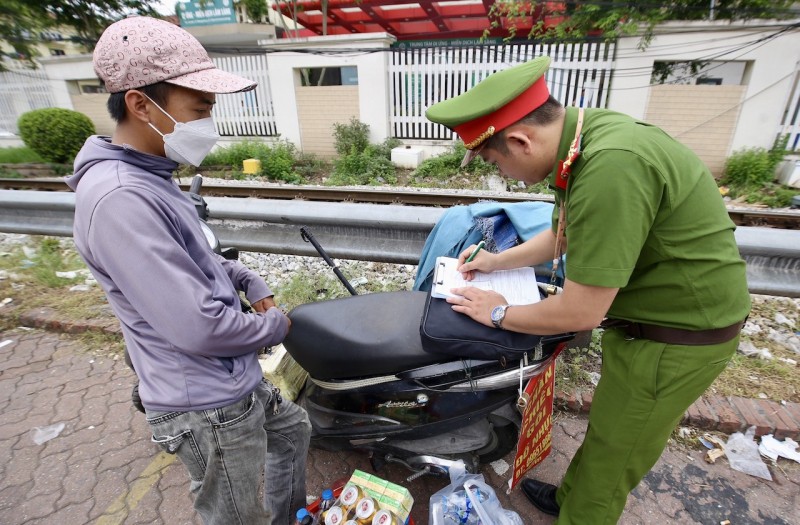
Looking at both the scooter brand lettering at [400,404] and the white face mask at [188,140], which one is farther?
the scooter brand lettering at [400,404]

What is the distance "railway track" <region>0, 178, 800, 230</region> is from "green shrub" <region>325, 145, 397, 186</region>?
7.29 feet

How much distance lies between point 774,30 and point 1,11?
61.5 feet

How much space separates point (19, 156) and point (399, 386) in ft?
50.4

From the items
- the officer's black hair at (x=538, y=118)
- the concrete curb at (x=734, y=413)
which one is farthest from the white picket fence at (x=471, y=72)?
the officer's black hair at (x=538, y=118)

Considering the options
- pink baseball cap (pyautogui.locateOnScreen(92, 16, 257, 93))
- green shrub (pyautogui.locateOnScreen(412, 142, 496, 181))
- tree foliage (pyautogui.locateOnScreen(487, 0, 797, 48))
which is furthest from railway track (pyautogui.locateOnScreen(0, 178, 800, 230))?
pink baseball cap (pyautogui.locateOnScreen(92, 16, 257, 93))

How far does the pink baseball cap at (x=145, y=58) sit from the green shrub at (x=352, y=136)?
411 inches

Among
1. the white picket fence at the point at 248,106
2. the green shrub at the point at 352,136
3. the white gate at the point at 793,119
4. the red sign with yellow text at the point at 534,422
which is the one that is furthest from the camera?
the white picket fence at the point at 248,106

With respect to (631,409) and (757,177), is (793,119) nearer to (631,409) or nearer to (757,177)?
(757,177)

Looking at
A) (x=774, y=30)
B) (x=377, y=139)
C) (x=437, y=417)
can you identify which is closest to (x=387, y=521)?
(x=437, y=417)

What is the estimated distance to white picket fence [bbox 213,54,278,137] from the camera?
1217cm

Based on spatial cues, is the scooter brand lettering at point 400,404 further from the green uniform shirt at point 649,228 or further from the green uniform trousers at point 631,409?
the green uniform shirt at point 649,228

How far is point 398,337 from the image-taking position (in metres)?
1.62

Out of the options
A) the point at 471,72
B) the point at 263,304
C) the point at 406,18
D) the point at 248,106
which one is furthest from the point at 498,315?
the point at 406,18

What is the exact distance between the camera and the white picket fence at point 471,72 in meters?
9.82
